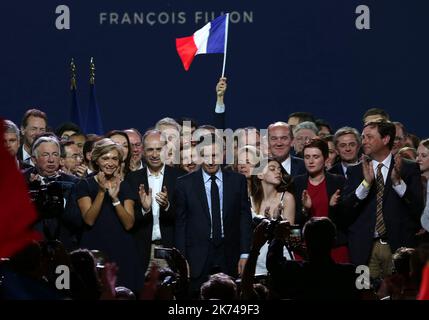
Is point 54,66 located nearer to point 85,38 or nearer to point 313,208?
point 85,38

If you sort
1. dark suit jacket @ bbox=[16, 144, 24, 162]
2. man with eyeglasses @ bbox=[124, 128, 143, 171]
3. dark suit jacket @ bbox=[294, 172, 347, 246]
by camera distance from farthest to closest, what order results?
dark suit jacket @ bbox=[16, 144, 24, 162], man with eyeglasses @ bbox=[124, 128, 143, 171], dark suit jacket @ bbox=[294, 172, 347, 246]

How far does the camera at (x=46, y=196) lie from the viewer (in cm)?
601

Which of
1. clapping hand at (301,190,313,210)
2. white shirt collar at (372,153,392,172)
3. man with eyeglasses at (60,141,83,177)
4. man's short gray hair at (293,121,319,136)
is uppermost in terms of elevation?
man's short gray hair at (293,121,319,136)

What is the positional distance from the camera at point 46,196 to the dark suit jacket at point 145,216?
726 millimetres

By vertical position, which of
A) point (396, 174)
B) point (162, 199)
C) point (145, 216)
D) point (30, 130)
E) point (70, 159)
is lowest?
point (145, 216)

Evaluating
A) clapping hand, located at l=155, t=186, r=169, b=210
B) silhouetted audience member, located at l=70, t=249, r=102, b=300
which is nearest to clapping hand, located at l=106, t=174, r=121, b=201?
clapping hand, located at l=155, t=186, r=169, b=210

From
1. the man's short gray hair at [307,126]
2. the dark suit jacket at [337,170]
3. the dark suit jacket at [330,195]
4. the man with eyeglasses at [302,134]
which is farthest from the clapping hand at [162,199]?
the man's short gray hair at [307,126]

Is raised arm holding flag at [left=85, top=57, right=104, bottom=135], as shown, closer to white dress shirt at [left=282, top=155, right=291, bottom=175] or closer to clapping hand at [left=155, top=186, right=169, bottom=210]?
white dress shirt at [left=282, top=155, right=291, bottom=175]

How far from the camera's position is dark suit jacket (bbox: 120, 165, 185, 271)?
6793 mm

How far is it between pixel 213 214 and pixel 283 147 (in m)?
0.83

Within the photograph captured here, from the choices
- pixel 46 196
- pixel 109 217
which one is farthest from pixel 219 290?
pixel 109 217

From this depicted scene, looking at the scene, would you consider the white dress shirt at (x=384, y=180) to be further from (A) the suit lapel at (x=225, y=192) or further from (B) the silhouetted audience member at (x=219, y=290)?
(B) the silhouetted audience member at (x=219, y=290)

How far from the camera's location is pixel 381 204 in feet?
22.4

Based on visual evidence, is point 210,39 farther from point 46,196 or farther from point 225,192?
point 46,196
